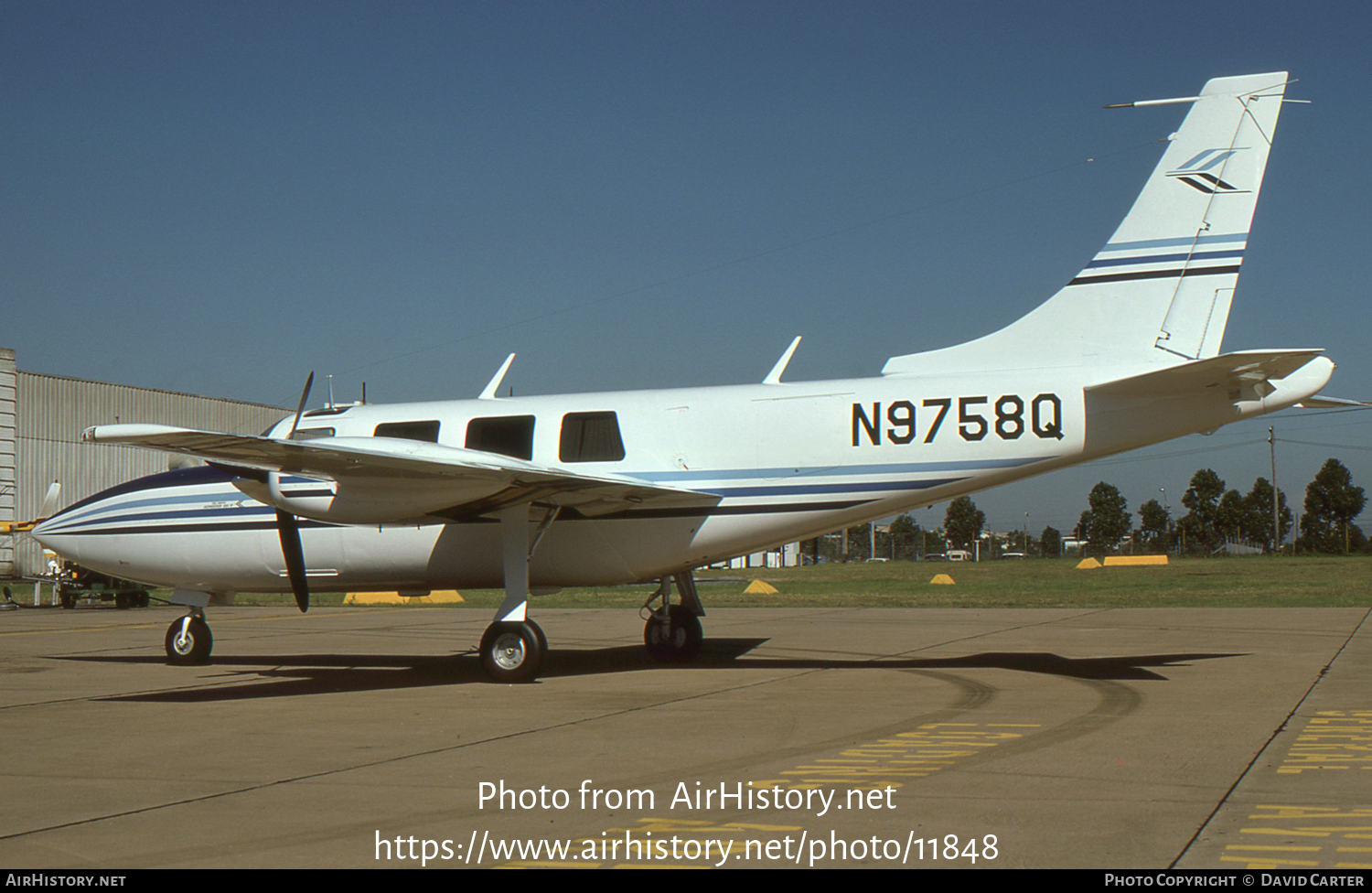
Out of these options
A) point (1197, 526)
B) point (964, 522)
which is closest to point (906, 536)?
point (964, 522)

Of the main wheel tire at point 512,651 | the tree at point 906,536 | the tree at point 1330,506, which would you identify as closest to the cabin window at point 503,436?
the main wheel tire at point 512,651

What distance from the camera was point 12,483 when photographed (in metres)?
46.9

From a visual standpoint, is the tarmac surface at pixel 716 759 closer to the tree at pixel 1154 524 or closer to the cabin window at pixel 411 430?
the cabin window at pixel 411 430

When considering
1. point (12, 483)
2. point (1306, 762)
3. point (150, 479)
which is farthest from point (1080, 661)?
point (12, 483)

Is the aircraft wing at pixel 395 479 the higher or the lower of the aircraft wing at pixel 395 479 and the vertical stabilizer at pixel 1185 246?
the lower

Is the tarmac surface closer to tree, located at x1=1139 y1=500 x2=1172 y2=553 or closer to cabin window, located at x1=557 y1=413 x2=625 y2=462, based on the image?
cabin window, located at x1=557 y1=413 x2=625 y2=462

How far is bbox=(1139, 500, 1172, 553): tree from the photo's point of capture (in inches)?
4828

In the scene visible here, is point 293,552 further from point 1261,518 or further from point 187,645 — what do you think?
point 1261,518

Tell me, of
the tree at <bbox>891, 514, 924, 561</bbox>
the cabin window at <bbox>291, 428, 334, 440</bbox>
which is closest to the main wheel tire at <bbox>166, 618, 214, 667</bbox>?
the cabin window at <bbox>291, 428, 334, 440</bbox>

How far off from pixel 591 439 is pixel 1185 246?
23.9 ft

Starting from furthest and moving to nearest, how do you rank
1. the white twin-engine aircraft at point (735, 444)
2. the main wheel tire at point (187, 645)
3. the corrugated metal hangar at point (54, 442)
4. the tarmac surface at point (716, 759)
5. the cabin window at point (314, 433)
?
the corrugated metal hangar at point (54, 442) → the main wheel tire at point (187, 645) → the cabin window at point (314, 433) → the white twin-engine aircraft at point (735, 444) → the tarmac surface at point (716, 759)

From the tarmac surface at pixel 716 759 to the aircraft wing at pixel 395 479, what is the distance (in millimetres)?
2110

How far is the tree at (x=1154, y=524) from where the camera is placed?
123 meters

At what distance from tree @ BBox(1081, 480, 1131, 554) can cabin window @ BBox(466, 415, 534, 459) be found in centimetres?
12101
